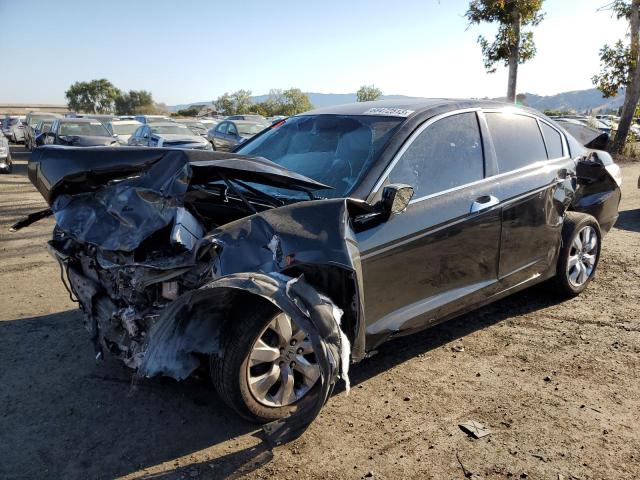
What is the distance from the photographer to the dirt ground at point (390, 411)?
8.75ft

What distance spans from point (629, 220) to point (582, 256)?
4271 millimetres

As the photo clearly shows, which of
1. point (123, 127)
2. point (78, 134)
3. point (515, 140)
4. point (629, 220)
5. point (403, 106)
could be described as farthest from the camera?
point (123, 127)

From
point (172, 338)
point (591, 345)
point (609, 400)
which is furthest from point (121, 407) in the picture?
point (591, 345)

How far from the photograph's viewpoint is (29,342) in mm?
4059

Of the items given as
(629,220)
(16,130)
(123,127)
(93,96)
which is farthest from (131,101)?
(629,220)

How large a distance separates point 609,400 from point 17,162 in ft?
71.7

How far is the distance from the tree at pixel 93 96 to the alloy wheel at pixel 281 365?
306ft

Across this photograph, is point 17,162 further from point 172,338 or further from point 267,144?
point 172,338

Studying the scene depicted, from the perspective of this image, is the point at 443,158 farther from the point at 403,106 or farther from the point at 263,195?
the point at 263,195

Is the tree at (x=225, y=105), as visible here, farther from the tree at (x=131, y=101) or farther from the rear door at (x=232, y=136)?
the rear door at (x=232, y=136)

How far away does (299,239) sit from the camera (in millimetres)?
2668

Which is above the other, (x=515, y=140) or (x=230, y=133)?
(x=515, y=140)

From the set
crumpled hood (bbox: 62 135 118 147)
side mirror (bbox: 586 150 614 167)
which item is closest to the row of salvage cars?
side mirror (bbox: 586 150 614 167)

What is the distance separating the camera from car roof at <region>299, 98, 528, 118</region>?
3.85 m
